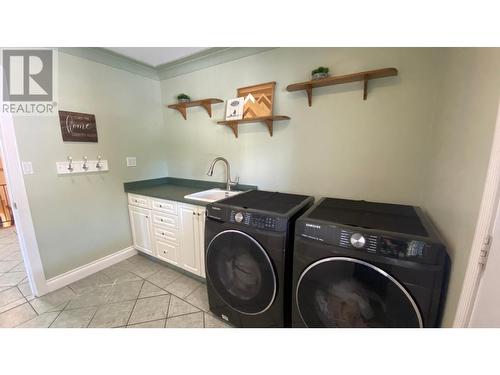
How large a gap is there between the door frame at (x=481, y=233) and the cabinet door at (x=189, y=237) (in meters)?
1.64

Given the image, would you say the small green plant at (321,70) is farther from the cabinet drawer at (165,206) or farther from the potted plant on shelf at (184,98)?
the cabinet drawer at (165,206)

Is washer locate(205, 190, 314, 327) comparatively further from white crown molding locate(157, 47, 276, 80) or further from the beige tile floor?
white crown molding locate(157, 47, 276, 80)

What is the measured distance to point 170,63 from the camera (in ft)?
7.41

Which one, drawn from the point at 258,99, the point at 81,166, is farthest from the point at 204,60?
the point at 81,166

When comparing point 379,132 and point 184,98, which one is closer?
point 379,132

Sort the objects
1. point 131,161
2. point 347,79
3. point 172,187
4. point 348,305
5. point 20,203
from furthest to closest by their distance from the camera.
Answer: point 172,187 < point 131,161 < point 20,203 < point 347,79 < point 348,305

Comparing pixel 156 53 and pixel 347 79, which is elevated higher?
pixel 156 53

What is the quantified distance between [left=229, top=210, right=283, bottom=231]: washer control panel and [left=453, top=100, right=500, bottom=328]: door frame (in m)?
0.75

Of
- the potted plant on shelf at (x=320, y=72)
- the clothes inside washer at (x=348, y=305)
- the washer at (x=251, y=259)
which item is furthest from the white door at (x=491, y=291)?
the potted plant on shelf at (x=320, y=72)

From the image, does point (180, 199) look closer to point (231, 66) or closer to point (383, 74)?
point (231, 66)

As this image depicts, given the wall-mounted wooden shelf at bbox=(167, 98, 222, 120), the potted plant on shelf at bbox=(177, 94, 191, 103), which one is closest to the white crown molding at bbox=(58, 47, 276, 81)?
the potted plant on shelf at bbox=(177, 94, 191, 103)

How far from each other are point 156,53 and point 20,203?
6.17ft

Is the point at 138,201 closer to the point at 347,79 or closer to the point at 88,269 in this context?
the point at 88,269
